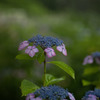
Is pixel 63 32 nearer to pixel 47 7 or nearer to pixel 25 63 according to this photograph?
pixel 25 63

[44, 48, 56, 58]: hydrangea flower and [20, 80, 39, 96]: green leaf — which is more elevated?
[44, 48, 56, 58]: hydrangea flower

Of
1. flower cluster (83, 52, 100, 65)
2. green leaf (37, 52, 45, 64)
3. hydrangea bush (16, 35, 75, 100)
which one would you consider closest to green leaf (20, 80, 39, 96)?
hydrangea bush (16, 35, 75, 100)

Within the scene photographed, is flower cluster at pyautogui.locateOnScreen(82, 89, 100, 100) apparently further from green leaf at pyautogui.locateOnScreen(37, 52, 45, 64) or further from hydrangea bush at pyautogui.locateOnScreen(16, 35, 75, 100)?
green leaf at pyautogui.locateOnScreen(37, 52, 45, 64)

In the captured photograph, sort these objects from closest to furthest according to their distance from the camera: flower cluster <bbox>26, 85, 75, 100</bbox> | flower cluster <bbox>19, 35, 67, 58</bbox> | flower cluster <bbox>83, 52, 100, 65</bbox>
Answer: flower cluster <bbox>26, 85, 75, 100</bbox>, flower cluster <bbox>19, 35, 67, 58</bbox>, flower cluster <bbox>83, 52, 100, 65</bbox>

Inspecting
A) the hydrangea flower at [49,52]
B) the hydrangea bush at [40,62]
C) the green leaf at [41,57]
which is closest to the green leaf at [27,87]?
the hydrangea bush at [40,62]

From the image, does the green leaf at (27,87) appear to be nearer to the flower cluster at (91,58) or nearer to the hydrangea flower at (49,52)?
the hydrangea flower at (49,52)

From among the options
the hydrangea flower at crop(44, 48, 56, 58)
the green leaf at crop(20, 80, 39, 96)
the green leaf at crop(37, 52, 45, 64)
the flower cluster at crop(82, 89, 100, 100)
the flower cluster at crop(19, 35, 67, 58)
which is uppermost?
the flower cluster at crop(19, 35, 67, 58)

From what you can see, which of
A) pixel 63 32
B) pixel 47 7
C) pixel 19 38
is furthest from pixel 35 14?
pixel 19 38

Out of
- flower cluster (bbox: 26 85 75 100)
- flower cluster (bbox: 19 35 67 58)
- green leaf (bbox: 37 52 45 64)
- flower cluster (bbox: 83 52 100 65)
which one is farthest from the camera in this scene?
flower cluster (bbox: 83 52 100 65)

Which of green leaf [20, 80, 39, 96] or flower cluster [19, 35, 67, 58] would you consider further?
green leaf [20, 80, 39, 96]

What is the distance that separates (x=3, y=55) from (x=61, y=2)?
43.2ft

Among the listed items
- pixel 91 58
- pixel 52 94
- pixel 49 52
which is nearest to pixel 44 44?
pixel 49 52

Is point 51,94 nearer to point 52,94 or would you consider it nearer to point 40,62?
point 52,94

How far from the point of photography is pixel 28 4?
46.2 feet
